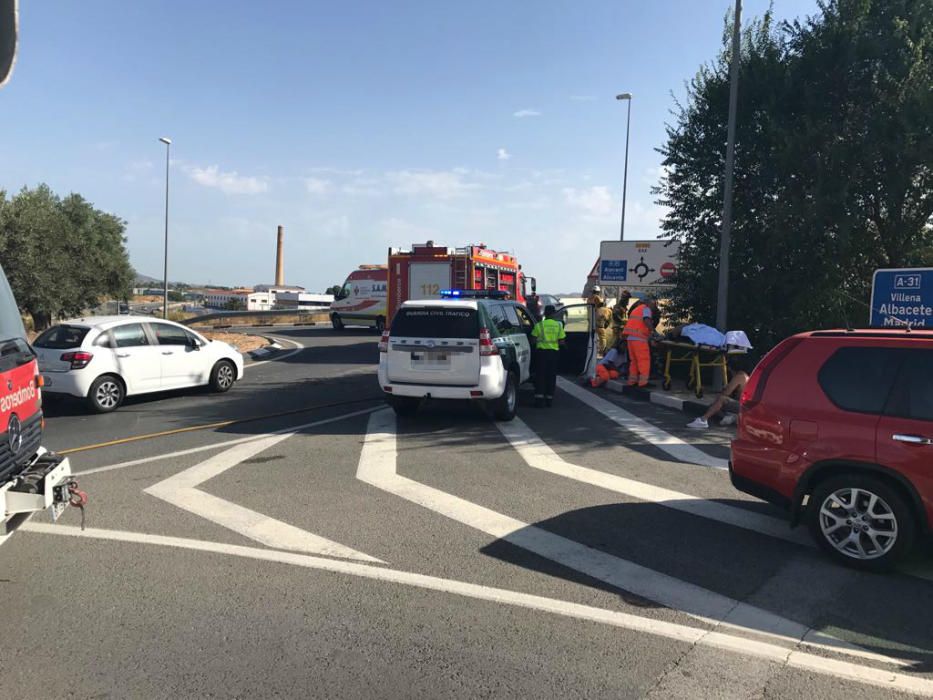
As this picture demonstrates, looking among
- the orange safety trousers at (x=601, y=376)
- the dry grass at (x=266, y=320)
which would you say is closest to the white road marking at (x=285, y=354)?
the orange safety trousers at (x=601, y=376)

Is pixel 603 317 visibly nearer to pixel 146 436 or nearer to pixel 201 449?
pixel 201 449

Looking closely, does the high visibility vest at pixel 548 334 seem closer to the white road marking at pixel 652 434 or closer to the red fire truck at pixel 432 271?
the white road marking at pixel 652 434

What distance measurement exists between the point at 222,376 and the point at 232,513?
747 centimetres

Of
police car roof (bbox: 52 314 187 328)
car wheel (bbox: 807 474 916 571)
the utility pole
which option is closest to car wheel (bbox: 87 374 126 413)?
police car roof (bbox: 52 314 187 328)

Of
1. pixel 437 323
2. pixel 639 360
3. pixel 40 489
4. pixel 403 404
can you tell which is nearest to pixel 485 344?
pixel 437 323

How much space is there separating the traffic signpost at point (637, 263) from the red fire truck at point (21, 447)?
46.9 feet

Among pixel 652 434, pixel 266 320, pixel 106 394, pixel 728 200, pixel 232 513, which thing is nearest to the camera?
pixel 232 513

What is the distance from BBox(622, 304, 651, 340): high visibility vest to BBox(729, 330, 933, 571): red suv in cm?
775

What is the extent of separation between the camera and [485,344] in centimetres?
953

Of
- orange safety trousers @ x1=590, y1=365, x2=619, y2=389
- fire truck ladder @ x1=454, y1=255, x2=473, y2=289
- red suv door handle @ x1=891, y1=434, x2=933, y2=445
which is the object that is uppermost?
fire truck ladder @ x1=454, y1=255, x2=473, y2=289

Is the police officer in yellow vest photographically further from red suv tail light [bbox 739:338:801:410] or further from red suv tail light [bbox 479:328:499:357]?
red suv tail light [bbox 739:338:801:410]

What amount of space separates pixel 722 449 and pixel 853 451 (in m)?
3.90

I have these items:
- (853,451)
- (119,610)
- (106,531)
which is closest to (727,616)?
(853,451)

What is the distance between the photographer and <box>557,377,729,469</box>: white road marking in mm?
7996
